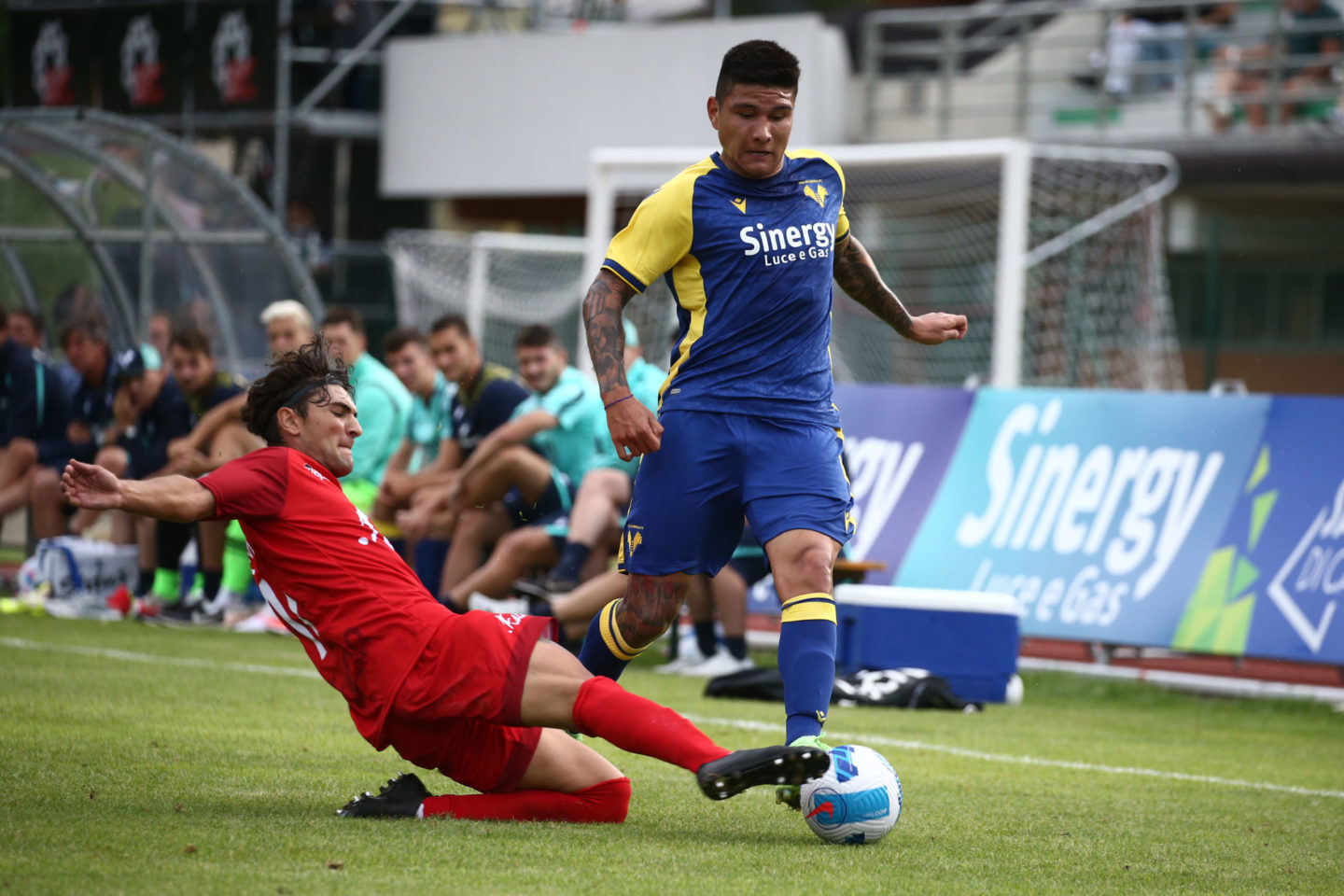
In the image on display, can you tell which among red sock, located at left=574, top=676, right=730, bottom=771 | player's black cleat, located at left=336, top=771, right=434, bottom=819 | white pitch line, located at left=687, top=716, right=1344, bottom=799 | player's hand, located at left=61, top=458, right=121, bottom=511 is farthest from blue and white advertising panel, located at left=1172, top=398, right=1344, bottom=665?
player's hand, located at left=61, top=458, right=121, bottom=511

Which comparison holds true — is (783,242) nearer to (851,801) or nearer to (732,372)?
(732,372)

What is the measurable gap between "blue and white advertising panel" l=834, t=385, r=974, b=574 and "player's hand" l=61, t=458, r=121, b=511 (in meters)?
7.70

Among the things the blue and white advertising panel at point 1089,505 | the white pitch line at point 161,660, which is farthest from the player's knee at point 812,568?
the blue and white advertising panel at point 1089,505

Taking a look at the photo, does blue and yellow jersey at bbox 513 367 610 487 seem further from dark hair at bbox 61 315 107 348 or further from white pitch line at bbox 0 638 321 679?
dark hair at bbox 61 315 107 348

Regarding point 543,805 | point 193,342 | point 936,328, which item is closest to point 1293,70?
point 193,342

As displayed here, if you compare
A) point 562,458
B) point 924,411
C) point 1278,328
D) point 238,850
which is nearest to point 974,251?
point 1278,328

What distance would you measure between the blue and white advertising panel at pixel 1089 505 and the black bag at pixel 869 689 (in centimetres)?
172

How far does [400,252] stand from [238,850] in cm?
1819

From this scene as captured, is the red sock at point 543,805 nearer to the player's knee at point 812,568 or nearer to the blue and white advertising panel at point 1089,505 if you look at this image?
the player's knee at point 812,568

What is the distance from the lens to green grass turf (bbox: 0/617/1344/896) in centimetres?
400

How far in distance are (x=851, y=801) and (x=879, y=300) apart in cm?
183

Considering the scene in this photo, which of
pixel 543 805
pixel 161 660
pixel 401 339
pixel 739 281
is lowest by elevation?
pixel 161 660

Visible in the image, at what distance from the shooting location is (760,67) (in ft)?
16.6

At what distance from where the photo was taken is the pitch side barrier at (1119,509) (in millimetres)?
9773
